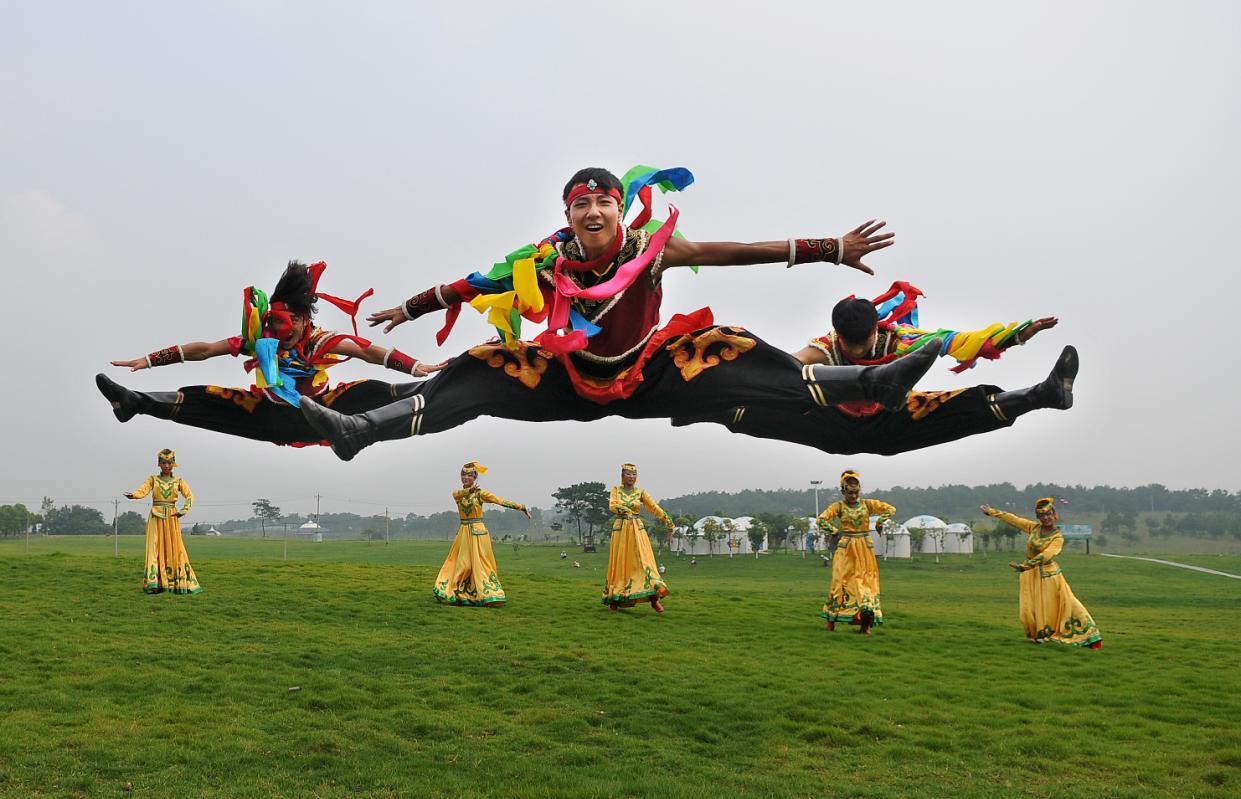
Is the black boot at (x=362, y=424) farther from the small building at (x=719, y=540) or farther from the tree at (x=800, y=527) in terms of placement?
the tree at (x=800, y=527)

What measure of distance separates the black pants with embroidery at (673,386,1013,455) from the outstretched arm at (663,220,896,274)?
0.52 meters

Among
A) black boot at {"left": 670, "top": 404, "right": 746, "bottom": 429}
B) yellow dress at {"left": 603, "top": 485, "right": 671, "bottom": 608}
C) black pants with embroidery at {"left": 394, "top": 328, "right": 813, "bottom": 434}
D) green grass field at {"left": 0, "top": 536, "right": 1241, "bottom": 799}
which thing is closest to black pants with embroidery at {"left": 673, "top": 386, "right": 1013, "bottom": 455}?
black boot at {"left": 670, "top": 404, "right": 746, "bottom": 429}

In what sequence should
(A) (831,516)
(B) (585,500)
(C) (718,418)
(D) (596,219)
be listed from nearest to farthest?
(D) (596,219)
(C) (718,418)
(A) (831,516)
(B) (585,500)

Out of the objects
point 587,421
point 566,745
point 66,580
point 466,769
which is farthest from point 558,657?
point 66,580

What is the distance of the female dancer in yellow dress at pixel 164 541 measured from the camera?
47.9ft

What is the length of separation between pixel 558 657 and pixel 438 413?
25.6ft

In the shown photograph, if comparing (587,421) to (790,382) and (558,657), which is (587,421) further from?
(558,657)

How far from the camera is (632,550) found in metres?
14.5

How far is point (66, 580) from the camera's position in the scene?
616 inches

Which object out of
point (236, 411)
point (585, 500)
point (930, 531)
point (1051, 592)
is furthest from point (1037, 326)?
point (930, 531)

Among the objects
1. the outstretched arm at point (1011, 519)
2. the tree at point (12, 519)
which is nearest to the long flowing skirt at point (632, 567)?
the outstretched arm at point (1011, 519)

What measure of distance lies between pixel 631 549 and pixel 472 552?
242cm

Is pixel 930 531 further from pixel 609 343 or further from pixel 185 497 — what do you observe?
pixel 609 343

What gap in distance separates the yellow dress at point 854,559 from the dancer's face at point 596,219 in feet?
33.2
